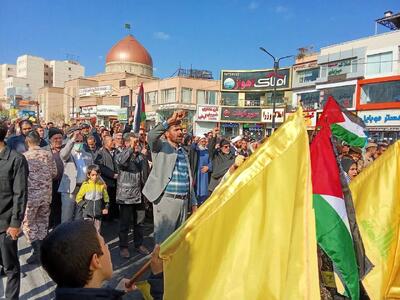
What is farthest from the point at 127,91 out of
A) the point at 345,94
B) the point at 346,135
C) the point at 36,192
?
the point at 346,135

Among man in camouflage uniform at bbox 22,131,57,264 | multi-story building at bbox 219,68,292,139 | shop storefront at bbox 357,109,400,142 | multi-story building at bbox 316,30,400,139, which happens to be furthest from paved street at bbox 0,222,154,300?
multi-story building at bbox 219,68,292,139

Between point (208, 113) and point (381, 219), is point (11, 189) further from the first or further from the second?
point (208, 113)

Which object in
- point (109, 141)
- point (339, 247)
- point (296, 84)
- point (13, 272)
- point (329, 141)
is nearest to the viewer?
point (339, 247)

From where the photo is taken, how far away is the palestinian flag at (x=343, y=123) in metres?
2.71

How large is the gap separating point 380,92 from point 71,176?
30.0m

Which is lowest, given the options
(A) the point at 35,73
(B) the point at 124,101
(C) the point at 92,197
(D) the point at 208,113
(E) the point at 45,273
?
(E) the point at 45,273

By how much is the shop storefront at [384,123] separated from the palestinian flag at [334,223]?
91.5ft

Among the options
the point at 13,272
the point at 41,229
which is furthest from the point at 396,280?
the point at 41,229

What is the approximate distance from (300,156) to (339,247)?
79cm

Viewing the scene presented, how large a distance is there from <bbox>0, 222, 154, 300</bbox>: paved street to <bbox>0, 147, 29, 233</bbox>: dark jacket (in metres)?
0.88

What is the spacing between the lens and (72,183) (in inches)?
217

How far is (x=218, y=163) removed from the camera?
775 centimetres

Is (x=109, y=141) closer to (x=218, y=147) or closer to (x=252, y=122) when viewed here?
(x=218, y=147)

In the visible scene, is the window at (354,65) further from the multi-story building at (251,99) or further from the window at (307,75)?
the multi-story building at (251,99)
